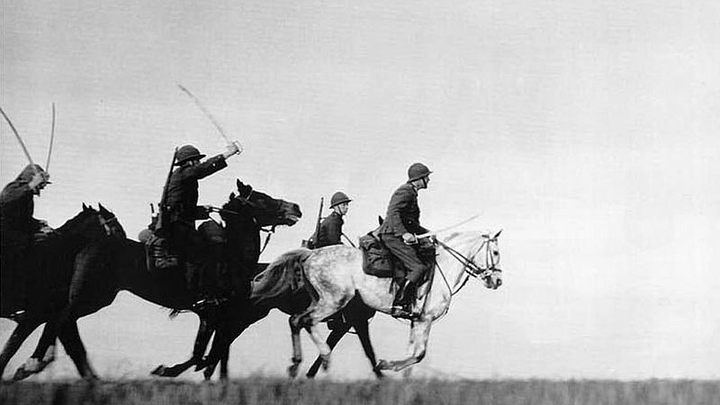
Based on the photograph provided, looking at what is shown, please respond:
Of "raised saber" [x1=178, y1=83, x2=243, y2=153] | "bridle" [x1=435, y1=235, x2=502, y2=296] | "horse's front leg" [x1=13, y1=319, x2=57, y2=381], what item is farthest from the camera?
"bridle" [x1=435, y1=235, x2=502, y2=296]

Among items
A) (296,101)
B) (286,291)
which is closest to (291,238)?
(286,291)

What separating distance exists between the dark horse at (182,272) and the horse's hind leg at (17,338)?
1.35 ft

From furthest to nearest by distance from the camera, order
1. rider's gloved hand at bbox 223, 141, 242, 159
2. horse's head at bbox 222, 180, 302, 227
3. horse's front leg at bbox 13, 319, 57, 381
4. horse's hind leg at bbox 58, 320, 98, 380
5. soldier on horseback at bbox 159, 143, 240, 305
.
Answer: horse's head at bbox 222, 180, 302, 227
rider's gloved hand at bbox 223, 141, 242, 159
soldier on horseback at bbox 159, 143, 240, 305
horse's hind leg at bbox 58, 320, 98, 380
horse's front leg at bbox 13, 319, 57, 381

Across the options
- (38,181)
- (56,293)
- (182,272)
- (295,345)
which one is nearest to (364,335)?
(295,345)

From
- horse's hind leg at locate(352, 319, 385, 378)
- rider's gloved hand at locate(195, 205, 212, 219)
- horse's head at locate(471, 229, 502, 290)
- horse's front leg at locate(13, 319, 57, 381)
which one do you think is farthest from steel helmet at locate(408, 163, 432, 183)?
horse's front leg at locate(13, 319, 57, 381)

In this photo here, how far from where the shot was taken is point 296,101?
9977 millimetres

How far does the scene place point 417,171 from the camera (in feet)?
32.9

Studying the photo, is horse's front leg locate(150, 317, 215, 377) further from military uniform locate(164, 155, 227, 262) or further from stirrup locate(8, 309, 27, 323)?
stirrup locate(8, 309, 27, 323)

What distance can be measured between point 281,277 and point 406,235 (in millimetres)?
1076

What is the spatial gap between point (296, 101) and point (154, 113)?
1.20 metres

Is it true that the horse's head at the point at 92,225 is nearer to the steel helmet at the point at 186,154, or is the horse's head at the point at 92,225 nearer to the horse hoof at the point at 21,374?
the steel helmet at the point at 186,154

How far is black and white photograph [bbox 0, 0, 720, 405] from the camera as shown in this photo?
9.04m

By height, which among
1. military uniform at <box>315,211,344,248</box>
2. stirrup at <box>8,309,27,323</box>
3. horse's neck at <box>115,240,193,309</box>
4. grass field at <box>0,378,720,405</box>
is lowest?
grass field at <box>0,378,720,405</box>

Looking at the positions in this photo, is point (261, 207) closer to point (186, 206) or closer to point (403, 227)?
point (186, 206)
